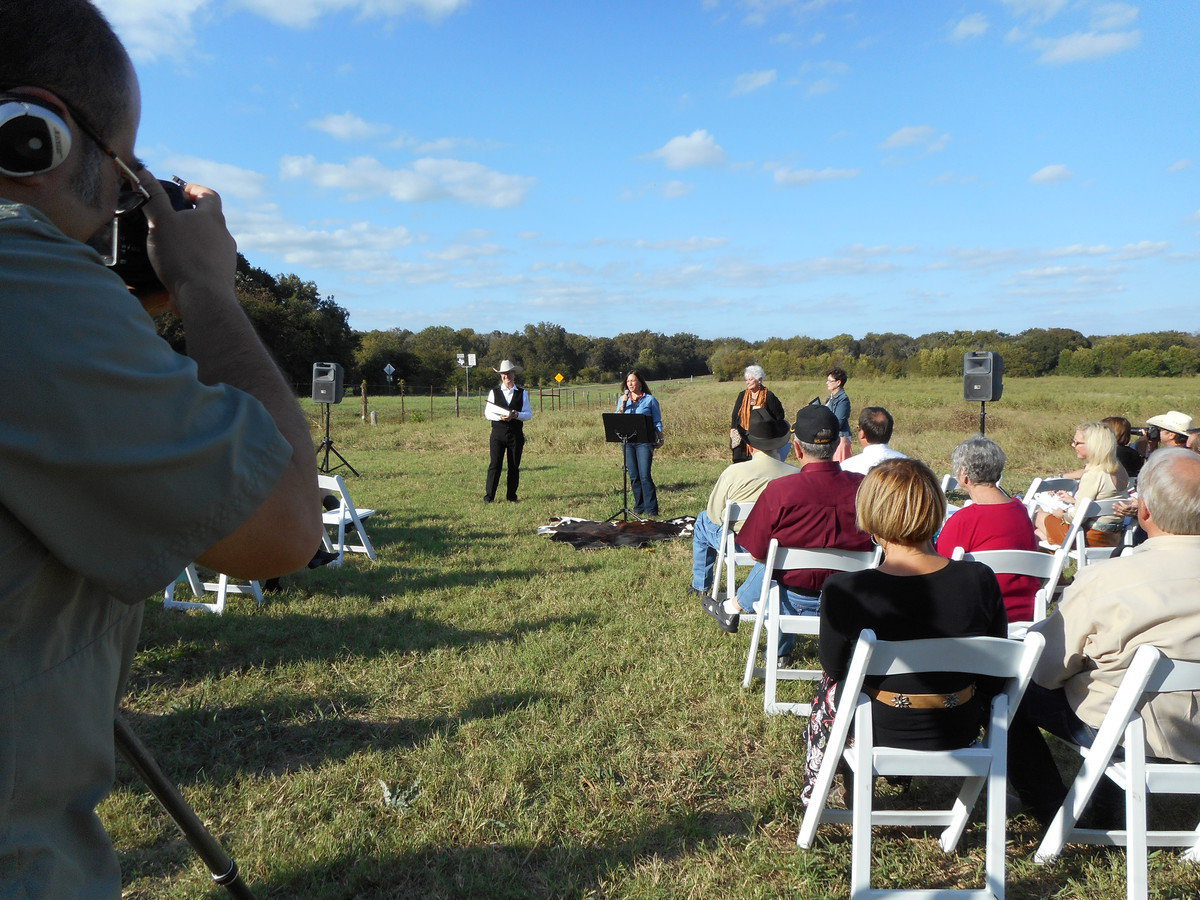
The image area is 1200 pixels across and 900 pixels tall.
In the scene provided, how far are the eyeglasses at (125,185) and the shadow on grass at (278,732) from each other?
3069mm

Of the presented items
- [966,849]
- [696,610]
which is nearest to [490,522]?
[696,610]

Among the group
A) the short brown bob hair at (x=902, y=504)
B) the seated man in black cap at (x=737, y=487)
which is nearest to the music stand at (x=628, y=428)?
the seated man in black cap at (x=737, y=487)

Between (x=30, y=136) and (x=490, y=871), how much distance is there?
2.62 meters

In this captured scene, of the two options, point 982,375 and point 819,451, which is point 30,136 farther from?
point 982,375

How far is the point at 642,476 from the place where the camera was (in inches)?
384

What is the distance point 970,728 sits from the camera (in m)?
2.70

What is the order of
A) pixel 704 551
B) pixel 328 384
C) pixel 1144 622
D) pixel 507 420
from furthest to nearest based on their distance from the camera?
pixel 328 384 < pixel 507 420 < pixel 704 551 < pixel 1144 622

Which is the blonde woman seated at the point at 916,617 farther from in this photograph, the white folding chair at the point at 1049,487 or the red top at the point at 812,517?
the white folding chair at the point at 1049,487

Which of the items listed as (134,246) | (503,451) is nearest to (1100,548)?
(134,246)

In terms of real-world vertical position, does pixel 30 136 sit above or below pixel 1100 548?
above

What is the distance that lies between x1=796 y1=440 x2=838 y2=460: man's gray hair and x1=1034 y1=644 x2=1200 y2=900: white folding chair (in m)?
2.03

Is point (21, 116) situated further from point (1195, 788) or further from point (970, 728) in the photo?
point (1195, 788)

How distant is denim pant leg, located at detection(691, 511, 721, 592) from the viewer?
570cm

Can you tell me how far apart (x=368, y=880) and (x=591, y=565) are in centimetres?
459
